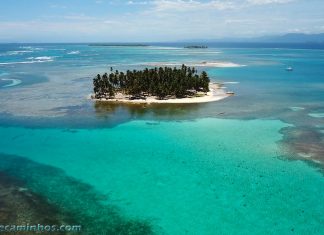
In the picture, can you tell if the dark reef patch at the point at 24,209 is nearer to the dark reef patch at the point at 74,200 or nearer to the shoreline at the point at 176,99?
the dark reef patch at the point at 74,200

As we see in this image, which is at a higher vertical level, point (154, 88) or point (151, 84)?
point (151, 84)

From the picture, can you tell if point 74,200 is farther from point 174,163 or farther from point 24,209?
point 174,163

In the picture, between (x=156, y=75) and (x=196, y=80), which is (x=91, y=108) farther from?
(x=196, y=80)

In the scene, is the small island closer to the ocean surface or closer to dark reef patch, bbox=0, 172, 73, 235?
the ocean surface

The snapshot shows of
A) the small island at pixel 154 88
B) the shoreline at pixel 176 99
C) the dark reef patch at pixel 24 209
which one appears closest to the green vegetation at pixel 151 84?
the small island at pixel 154 88

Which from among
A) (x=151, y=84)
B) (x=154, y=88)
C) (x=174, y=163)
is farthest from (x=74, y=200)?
(x=151, y=84)

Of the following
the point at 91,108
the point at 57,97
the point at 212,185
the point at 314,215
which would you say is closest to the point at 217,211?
the point at 212,185

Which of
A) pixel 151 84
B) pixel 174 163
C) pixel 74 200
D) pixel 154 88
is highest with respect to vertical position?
pixel 151 84
